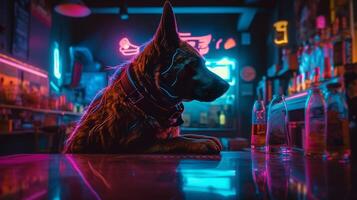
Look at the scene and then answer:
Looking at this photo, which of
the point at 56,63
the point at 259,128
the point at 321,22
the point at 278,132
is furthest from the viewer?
the point at 56,63

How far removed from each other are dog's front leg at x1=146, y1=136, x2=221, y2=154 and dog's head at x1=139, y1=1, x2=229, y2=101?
13 cm

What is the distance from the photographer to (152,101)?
0.99 metres

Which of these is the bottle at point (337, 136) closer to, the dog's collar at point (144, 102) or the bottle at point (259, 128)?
the bottle at point (259, 128)

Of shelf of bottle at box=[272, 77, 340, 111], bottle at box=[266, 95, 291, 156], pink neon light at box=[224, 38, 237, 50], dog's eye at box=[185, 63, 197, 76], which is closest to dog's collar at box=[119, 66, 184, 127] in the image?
Answer: dog's eye at box=[185, 63, 197, 76]

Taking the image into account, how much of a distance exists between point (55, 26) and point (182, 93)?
652 centimetres

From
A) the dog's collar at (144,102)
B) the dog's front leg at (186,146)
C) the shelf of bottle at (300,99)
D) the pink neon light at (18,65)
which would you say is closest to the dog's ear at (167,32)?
the dog's collar at (144,102)

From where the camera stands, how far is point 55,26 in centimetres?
694

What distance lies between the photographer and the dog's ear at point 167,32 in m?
0.94

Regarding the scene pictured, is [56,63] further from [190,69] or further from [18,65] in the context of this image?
[190,69]

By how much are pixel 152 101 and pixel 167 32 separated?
0.19m

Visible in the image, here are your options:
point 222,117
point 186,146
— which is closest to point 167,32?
point 186,146

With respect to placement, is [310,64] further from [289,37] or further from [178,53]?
[178,53]

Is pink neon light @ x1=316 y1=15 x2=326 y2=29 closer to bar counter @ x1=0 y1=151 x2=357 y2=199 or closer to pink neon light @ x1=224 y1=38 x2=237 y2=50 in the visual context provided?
bar counter @ x1=0 y1=151 x2=357 y2=199

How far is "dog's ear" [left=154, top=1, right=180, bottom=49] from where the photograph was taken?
0.94 metres
